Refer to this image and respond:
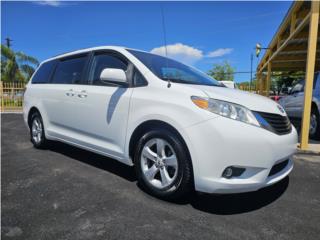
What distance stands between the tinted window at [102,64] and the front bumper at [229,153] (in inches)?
55.8

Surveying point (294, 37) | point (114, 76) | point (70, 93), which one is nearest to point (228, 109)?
point (114, 76)

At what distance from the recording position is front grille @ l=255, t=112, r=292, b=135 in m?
2.38

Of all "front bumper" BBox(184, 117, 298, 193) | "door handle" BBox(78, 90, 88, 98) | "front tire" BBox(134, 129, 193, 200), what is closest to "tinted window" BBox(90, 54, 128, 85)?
"door handle" BBox(78, 90, 88, 98)

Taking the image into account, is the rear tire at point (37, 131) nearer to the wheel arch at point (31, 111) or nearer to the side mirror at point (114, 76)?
the wheel arch at point (31, 111)

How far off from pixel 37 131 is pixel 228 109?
3.65 meters

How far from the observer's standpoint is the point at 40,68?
15.6 feet

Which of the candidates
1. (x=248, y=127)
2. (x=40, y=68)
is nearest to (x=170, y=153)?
(x=248, y=127)

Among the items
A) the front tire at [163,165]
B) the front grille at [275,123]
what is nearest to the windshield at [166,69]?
the front tire at [163,165]

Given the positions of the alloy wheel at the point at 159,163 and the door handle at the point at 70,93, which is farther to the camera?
the door handle at the point at 70,93

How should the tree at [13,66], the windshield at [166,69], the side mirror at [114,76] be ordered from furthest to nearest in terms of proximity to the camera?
the tree at [13,66]
the windshield at [166,69]
the side mirror at [114,76]

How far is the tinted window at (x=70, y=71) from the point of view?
367 centimetres

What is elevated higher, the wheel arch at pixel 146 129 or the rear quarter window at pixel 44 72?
the rear quarter window at pixel 44 72

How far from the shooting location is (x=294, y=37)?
727 cm

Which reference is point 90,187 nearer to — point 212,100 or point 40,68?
point 212,100
